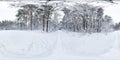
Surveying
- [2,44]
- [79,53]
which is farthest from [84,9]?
[2,44]

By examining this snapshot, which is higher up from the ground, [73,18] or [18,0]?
[18,0]

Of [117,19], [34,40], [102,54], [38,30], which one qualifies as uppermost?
[117,19]

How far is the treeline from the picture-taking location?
5.08 feet

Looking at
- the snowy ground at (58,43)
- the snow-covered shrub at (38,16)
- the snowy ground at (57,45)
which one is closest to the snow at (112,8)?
the snowy ground at (58,43)

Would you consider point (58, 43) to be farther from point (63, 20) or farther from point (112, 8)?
point (112, 8)

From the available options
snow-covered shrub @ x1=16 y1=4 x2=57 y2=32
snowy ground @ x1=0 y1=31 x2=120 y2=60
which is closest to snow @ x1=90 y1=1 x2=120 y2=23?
snowy ground @ x1=0 y1=31 x2=120 y2=60

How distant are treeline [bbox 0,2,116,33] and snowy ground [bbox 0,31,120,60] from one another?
0.20 ft

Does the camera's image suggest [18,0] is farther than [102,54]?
Yes

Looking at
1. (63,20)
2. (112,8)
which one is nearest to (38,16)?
(63,20)

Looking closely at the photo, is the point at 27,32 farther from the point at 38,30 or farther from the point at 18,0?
the point at 18,0

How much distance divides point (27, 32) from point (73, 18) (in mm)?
489

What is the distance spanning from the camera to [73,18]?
1.56 meters

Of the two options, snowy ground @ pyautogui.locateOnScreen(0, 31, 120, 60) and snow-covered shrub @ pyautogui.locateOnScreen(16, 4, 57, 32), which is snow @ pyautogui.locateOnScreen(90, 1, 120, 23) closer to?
snowy ground @ pyautogui.locateOnScreen(0, 31, 120, 60)

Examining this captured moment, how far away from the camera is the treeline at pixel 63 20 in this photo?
1.55 meters
